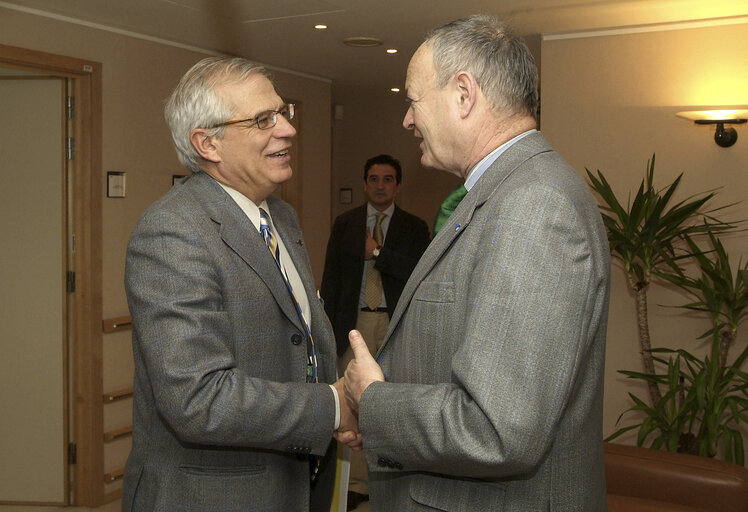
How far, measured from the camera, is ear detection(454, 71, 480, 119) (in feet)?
4.37

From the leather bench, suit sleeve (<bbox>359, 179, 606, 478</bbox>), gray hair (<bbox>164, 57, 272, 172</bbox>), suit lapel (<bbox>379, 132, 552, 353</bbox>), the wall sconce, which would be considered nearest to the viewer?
suit sleeve (<bbox>359, 179, 606, 478</bbox>)

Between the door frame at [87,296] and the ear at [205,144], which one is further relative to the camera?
the door frame at [87,296]

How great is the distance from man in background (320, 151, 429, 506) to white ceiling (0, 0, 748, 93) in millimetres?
895

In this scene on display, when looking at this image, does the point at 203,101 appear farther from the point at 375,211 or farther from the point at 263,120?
the point at 375,211

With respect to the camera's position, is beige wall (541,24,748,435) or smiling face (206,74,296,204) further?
beige wall (541,24,748,435)

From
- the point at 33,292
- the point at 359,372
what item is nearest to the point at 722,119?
the point at 359,372

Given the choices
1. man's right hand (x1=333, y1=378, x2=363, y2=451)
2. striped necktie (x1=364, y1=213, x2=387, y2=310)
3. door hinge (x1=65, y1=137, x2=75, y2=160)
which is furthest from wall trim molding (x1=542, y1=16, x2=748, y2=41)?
man's right hand (x1=333, y1=378, x2=363, y2=451)

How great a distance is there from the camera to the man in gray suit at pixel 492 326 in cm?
109

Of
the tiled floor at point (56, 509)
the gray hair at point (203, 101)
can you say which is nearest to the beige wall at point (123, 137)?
the tiled floor at point (56, 509)

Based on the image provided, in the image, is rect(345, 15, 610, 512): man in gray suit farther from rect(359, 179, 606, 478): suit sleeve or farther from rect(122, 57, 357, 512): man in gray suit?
rect(122, 57, 357, 512): man in gray suit

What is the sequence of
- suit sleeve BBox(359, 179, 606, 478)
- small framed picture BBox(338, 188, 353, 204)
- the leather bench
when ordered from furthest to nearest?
small framed picture BBox(338, 188, 353, 204), the leather bench, suit sleeve BBox(359, 179, 606, 478)

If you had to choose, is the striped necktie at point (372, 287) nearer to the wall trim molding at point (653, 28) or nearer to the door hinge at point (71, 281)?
the door hinge at point (71, 281)

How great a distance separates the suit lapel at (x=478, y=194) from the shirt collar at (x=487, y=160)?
0.06 ft

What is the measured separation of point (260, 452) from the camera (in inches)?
65.6
